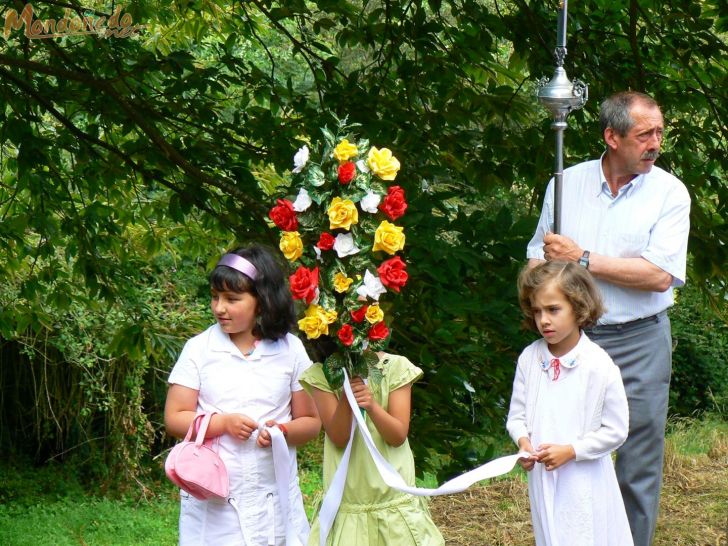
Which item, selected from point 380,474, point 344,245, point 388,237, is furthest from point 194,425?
point 388,237

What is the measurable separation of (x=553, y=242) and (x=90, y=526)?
21.7ft

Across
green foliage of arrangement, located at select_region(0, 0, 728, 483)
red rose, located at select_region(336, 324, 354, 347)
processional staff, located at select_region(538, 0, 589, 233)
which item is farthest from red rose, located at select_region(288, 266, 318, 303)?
green foliage of arrangement, located at select_region(0, 0, 728, 483)

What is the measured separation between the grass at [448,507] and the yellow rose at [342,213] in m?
4.09

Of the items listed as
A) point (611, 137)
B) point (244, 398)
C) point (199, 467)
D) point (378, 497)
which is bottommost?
point (378, 497)

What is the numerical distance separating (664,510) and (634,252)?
12.6 ft

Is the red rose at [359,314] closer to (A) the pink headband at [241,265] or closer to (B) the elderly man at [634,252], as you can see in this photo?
(A) the pink headband at [241,265]

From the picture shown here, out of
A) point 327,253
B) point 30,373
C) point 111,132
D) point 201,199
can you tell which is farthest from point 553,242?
point 30,373

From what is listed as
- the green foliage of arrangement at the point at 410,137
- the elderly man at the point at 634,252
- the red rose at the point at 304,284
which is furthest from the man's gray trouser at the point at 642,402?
the red rose at the point at 304,284

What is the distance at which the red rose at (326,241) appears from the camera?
11.8 ft

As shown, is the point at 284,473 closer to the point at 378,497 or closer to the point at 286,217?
the point at 378,497

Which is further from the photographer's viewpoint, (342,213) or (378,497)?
(378,497)

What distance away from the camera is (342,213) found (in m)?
3.58

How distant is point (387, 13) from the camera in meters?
6.60

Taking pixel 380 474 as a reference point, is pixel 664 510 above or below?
below
